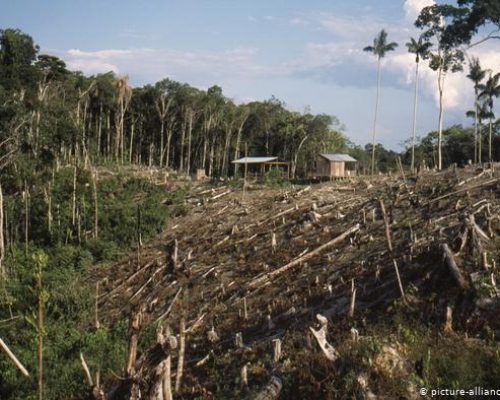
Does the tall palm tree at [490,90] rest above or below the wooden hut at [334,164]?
above

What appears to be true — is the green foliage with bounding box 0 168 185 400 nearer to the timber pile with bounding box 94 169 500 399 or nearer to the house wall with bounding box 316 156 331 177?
the timber pile with bounding box 94 169 500 399

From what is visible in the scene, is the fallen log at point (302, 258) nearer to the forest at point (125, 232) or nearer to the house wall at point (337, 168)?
the forest at point (125, 232)

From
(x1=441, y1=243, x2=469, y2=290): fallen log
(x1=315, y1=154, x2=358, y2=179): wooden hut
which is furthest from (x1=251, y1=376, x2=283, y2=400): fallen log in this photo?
(x1=315, y1=154, x2=358, y2=179): wooden hut

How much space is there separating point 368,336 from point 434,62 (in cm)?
2824

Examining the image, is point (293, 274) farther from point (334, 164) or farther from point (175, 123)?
point (175, 123)

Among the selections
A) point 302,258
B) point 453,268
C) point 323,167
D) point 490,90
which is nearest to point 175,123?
point 323,167

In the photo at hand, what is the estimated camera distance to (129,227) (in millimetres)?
27719

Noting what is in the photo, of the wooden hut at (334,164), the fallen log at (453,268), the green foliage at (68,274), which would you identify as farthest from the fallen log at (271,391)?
the wooden hut at (334,164)

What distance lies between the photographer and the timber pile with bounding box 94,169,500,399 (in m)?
10.7

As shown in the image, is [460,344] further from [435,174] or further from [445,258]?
[435,174]

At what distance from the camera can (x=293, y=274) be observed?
17500 millimetres

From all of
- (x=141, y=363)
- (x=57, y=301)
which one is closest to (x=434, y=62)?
(x=57, y=301)

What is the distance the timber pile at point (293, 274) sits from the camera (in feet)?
35.2

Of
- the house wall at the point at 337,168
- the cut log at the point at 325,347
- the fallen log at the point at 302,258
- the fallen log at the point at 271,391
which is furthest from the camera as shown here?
the house wall at the point at 337,168
